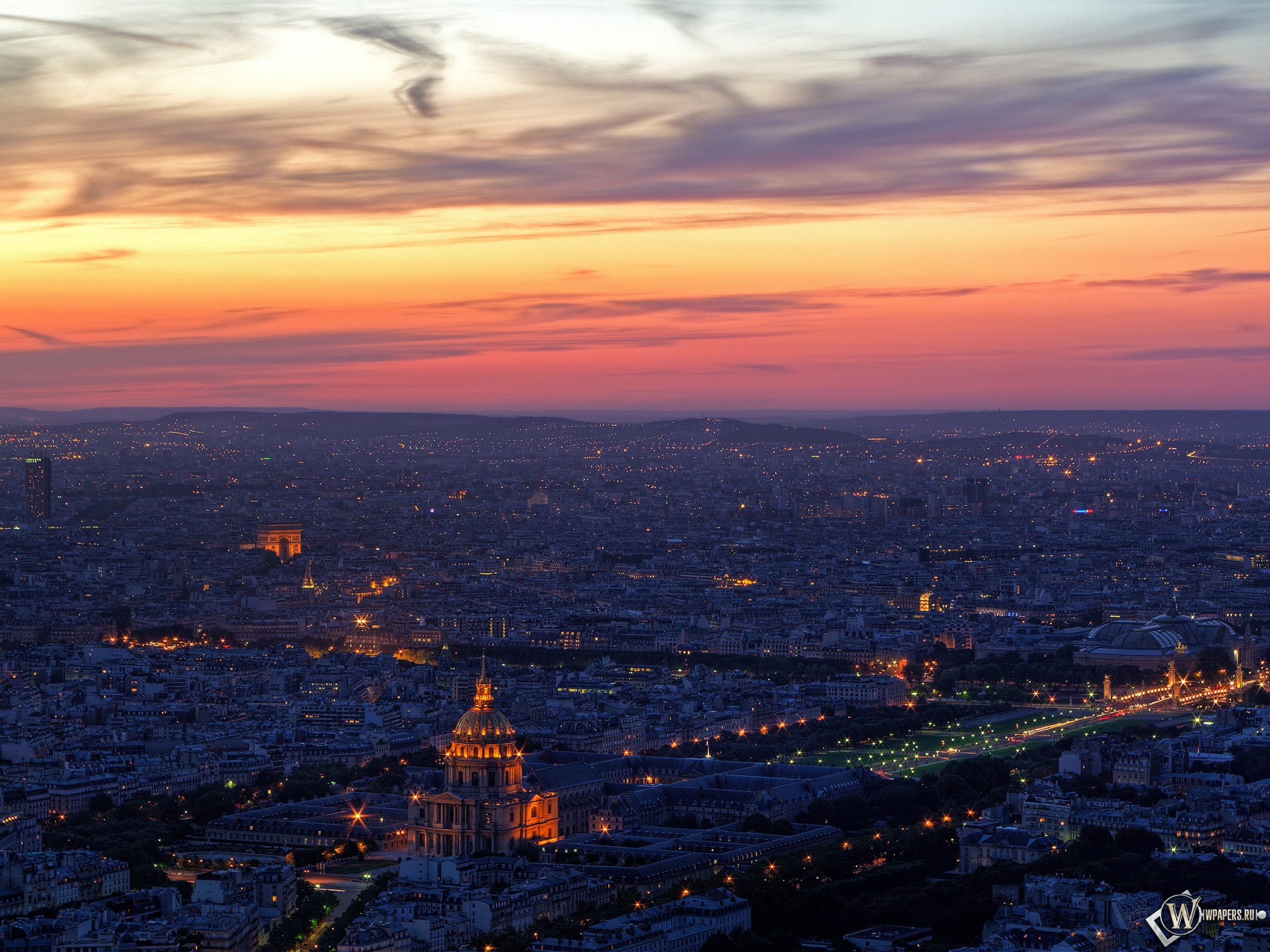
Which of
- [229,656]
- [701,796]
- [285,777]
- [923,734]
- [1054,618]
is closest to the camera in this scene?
[701,796]

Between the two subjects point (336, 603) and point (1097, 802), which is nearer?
point (1097, 802)

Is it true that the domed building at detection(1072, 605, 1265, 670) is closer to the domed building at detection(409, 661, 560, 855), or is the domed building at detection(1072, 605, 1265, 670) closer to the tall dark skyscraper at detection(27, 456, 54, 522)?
the domed building at detection(409, 661, 560, 855)

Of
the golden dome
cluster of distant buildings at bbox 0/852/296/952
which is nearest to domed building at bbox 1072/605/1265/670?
the golden dome

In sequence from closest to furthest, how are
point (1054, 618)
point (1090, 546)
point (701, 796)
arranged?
1. point (701, 796)
2. point (1054, 618)
3. point (1090, 546)

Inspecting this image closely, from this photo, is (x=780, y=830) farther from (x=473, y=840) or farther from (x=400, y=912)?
(x=400, y=912)

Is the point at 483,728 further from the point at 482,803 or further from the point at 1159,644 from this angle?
the point at 1159,644

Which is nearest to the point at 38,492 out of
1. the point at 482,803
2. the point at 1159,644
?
the point at 1159,644

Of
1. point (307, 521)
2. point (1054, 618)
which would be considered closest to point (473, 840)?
point (1054, 618)
